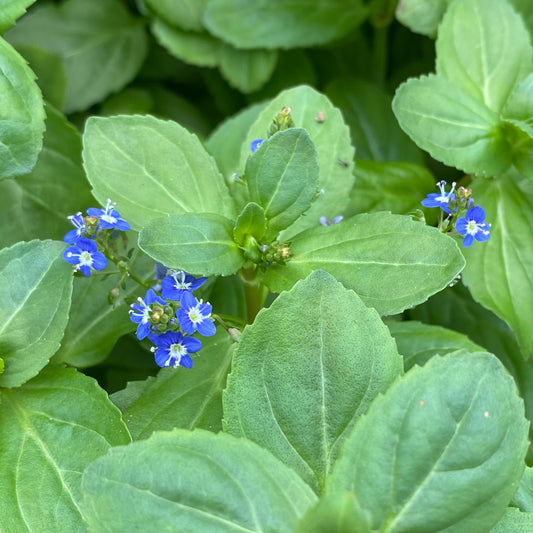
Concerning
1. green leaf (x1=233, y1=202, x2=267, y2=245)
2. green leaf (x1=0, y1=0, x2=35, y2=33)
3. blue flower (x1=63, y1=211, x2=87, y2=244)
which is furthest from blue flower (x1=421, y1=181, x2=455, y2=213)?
green leaf (x1=0, y1=0, x2=35, y2=33)

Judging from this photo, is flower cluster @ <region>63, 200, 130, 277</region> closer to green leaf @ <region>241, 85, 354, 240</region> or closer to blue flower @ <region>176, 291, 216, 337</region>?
blue flower @ <region>176, 291, 216, 337</region>

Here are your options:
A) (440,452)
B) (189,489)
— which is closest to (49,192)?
(189,489)

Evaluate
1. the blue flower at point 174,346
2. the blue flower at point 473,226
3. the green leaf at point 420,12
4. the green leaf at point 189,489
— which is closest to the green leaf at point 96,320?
the blue flower at point 174,346

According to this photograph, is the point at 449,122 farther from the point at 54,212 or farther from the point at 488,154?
the point at 54,212

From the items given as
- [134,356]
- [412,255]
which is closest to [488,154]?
[412,255]

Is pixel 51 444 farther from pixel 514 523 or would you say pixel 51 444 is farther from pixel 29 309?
pixel 514 523

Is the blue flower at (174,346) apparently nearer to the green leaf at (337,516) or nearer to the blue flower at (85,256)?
the blue flower at (85,256)
